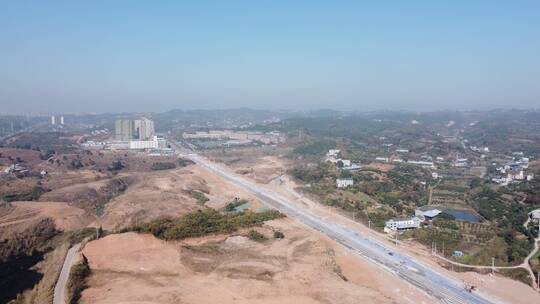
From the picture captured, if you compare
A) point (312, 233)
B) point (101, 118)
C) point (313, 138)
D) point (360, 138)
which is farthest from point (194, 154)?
point (101, 118)

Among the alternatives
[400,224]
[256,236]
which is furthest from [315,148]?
[256,236]

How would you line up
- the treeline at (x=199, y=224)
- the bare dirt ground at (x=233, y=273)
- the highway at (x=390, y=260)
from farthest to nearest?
the treeline at (x=199, y=224), the highway at (x=390, y=260), the bare dirt ground at (x=233, y=273)

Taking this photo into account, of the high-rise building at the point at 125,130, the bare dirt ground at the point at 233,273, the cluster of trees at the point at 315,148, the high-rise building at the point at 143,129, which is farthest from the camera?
the high-rise building at the point at 143,129

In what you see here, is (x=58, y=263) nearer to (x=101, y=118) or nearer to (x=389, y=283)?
(x=389, y=283)

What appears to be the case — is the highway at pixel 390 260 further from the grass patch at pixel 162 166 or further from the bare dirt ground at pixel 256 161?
the grass patch at pixel 162 166

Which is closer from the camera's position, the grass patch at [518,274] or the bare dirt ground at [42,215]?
the grass patch at [518,274]

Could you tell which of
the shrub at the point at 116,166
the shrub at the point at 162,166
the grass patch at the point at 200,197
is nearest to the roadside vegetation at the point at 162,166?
the shrub at the point at 162,166

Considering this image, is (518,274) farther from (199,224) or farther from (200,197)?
(200,197)

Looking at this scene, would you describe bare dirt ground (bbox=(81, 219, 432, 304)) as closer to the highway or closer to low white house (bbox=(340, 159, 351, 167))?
the highway
